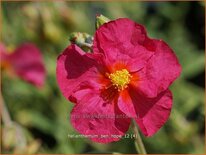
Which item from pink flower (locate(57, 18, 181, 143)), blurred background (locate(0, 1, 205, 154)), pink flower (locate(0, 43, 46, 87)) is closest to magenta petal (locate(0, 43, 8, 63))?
pink flower (locate(0, 43, 46, 87))

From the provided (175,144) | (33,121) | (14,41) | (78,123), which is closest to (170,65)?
(78,123)

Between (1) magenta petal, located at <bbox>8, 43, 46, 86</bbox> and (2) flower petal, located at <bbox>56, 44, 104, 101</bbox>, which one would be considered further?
(1) magenta petal, located at <bbox>8, 43, 46, 86</bbox>

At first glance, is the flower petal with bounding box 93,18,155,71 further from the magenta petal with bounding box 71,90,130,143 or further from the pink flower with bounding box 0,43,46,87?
the pink flower with bounding box 0,43,46,87

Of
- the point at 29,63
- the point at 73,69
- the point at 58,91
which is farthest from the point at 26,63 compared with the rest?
the point at 73,69

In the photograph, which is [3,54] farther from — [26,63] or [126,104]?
[126,104]

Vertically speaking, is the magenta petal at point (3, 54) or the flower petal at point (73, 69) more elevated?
the flower petal at point (73, 69)

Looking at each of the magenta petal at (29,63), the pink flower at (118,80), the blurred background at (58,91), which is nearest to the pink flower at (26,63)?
the magenta petal at (29,63)

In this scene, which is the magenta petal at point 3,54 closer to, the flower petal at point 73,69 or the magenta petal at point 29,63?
the magenta petal at point 29,63
